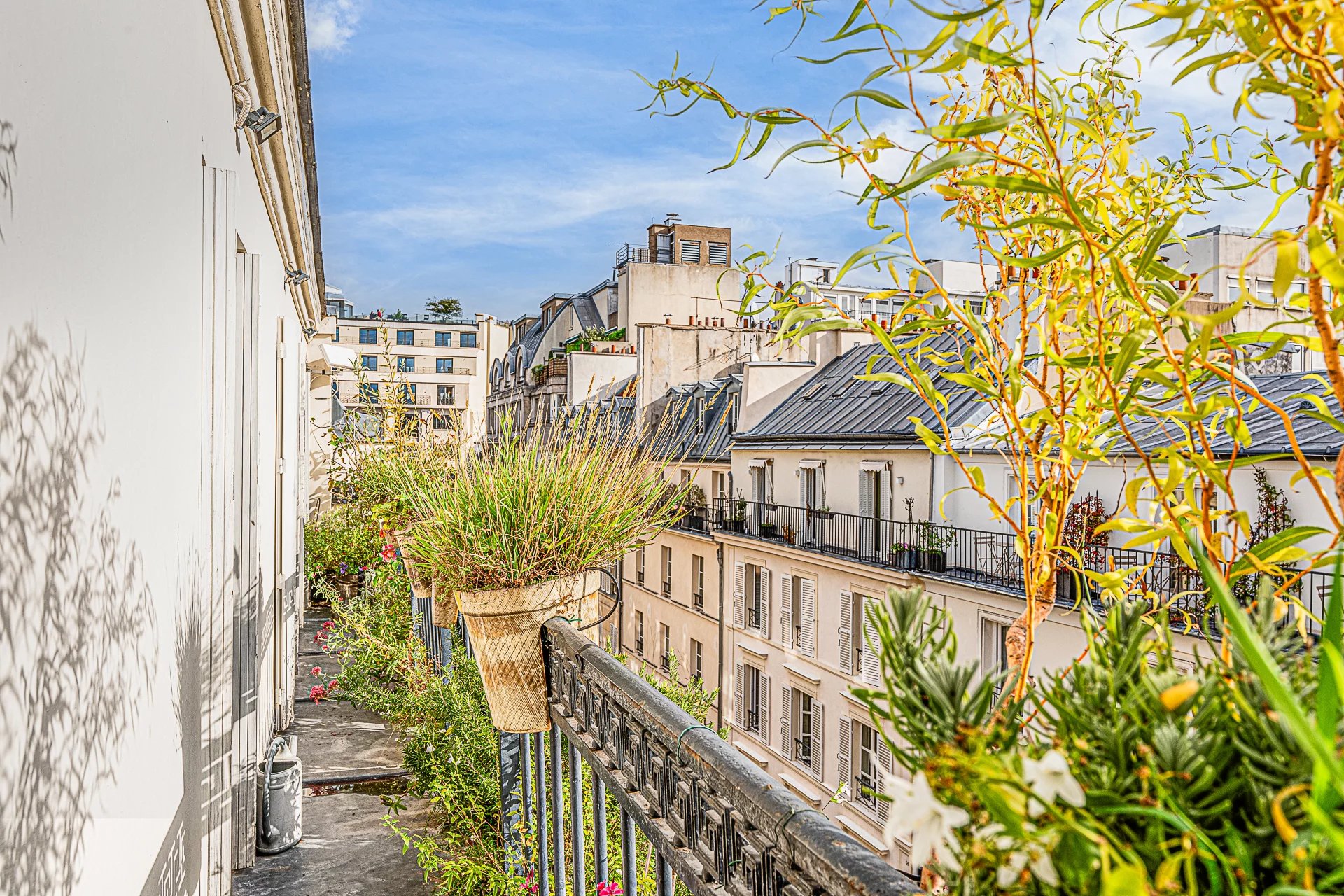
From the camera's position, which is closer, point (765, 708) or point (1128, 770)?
point (1128, 770)

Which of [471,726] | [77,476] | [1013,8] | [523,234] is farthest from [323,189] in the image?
[523,234]

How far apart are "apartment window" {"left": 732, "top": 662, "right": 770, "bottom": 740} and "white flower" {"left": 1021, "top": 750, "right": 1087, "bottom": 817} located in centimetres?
1891

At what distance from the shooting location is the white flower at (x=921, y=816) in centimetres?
40

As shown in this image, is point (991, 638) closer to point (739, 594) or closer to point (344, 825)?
point (739, 594)

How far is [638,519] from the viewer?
2387 mm

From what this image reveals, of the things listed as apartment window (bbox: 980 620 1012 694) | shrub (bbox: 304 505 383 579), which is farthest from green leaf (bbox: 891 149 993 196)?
apartment window (bbox: 980 620 1012 694)

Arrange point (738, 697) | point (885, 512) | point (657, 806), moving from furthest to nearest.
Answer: point (738, 697) → point (885, 512) → point (657, 806)

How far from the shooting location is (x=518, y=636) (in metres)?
2.28

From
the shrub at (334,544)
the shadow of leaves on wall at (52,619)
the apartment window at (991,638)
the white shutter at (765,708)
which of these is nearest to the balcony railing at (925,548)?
the apartment window at (991,638)

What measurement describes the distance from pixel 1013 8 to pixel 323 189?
31.1 feet

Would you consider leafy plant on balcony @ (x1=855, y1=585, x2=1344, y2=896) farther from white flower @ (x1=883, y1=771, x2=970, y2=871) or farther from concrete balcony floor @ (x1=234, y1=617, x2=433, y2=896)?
concrete balcony floor @ (x1=234, y1=617, x2=433, y2=896)

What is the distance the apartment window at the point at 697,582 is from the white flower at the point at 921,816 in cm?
2097

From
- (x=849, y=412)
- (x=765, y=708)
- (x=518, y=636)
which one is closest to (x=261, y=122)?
(x=518, y=636)

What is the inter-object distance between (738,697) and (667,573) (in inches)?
156
